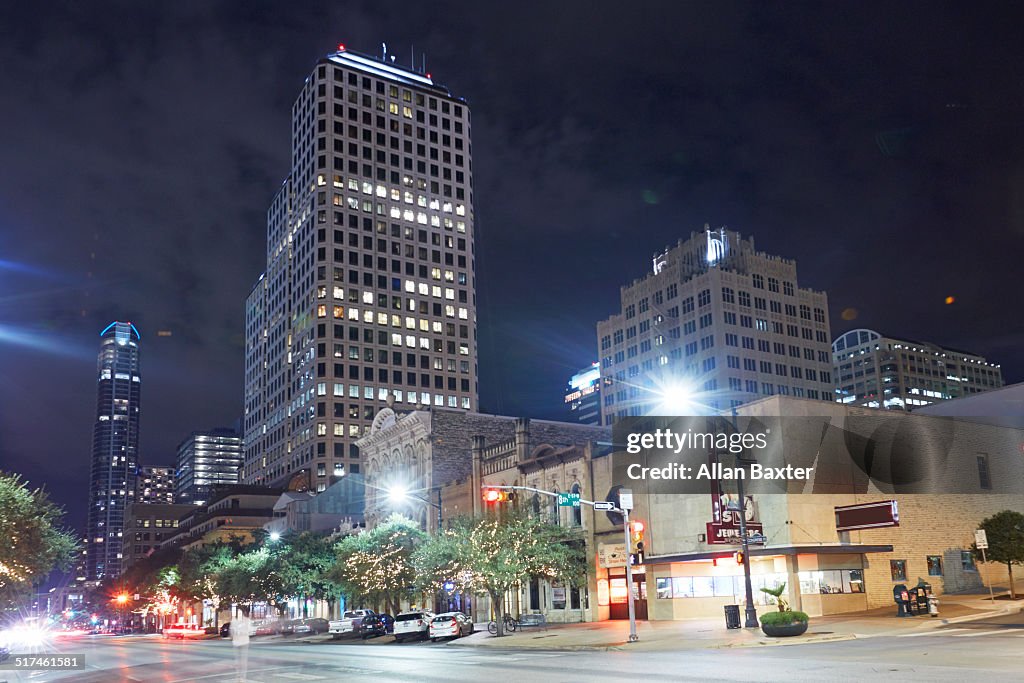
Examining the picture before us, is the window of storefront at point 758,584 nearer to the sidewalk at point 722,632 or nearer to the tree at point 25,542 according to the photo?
the sidewalk at point 722,632

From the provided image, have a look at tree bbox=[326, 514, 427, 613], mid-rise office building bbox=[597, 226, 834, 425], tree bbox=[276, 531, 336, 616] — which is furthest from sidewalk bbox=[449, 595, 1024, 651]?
mid-rise office building bbox=[597, 226, 834, 425]

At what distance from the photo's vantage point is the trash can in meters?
37.1

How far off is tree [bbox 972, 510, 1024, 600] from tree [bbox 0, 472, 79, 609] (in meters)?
44.8

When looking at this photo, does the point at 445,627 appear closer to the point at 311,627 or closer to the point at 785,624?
the point at 785,624

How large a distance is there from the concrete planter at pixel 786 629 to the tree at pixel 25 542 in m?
31.9

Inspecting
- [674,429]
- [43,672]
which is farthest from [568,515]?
[43,672]

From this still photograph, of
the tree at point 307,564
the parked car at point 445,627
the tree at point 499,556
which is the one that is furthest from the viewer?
the tree at point 307,564

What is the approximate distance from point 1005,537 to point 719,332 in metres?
99.2

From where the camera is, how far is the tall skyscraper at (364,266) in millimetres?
153500

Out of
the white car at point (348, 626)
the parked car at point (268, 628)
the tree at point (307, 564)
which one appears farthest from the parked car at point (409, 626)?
the tree at point (307, 564)

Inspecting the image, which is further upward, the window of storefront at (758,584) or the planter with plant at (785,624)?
the window of storefront at (758,584)

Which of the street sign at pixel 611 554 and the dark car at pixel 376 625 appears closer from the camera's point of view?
the street sign at pixel 611 554

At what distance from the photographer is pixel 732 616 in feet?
122

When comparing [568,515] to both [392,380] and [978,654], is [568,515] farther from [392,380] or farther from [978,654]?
[392,380]
